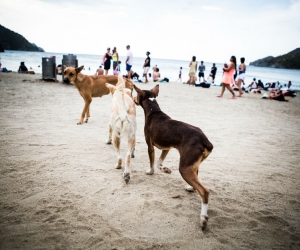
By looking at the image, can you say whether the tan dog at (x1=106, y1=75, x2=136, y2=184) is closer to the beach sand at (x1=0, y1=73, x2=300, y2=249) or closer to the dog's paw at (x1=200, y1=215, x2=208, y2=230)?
the beach sand at (x1=0, y1=73, x2=300, y2=249)

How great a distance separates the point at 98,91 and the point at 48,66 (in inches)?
350

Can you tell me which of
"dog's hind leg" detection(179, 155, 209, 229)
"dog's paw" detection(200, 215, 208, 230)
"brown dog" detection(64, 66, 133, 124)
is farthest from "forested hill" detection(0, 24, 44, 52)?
"dog's paw" detection(200, 215, 208, 230)

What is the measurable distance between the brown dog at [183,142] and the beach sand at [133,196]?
15.3 inches

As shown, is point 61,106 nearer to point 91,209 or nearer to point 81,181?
point 81,181

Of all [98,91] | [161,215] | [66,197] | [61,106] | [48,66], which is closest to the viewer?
[161,215]

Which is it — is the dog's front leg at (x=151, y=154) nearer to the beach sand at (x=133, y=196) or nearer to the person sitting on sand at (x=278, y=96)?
the beach sand at (x=133, y=196)

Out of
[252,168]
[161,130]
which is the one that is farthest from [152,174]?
[252,168]

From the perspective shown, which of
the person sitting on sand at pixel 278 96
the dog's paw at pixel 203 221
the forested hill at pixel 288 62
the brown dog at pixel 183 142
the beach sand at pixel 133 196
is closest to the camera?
the beach sand at pixel 133 196

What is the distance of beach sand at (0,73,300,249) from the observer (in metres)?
2.27

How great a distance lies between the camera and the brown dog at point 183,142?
8.39 feet

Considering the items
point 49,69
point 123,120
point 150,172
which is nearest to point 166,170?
point 150,172

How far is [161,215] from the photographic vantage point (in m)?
2.65

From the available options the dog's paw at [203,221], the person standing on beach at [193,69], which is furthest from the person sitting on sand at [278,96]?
the dog's paw at [203,221]

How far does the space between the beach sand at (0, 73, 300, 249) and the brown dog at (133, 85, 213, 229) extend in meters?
0.39
